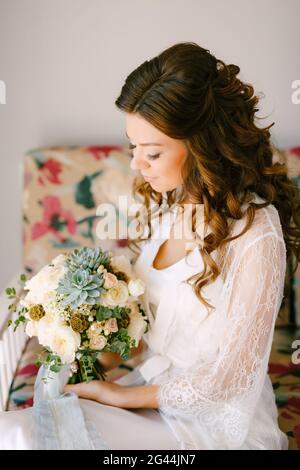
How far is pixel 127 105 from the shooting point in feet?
3.98

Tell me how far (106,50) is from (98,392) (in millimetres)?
1232

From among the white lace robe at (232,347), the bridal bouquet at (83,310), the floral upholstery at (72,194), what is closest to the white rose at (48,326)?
the bridal bouquet at (83,310)

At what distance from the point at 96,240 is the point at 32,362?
0.48 metres

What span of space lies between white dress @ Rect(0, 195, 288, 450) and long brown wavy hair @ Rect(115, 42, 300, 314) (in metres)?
0.05

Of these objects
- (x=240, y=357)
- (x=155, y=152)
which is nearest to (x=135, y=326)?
(x=240, y=357)

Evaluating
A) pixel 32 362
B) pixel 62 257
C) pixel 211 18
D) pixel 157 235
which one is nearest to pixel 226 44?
pixel 211 18

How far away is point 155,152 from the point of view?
1209 mm

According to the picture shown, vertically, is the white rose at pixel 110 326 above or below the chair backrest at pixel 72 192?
below

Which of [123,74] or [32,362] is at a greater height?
[123,74]

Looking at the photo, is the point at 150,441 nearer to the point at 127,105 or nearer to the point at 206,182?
the point at 206,182

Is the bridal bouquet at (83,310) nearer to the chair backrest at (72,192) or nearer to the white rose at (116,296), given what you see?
the white rose at (116,296)

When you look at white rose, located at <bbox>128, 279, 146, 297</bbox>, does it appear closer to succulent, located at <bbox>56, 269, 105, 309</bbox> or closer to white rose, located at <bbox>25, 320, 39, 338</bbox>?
succulent, located at <bbox>56, 269, 105, 309</bbox>

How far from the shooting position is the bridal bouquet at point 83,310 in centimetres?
115

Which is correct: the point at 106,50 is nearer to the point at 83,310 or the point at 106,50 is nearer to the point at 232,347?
the point at 83,310
